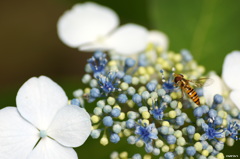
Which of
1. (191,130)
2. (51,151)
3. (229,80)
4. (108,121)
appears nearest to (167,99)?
(191,130)

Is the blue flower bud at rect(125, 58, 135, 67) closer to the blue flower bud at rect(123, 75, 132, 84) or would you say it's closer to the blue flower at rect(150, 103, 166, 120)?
the blue flower bud at rect(123, 75, 132, 84)

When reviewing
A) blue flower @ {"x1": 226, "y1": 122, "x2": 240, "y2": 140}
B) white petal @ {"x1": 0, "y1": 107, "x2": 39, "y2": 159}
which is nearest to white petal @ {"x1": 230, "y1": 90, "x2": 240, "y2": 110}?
blue flower @ {"x1": 226, "y1": 122, "x2": 240, "y2": 140}

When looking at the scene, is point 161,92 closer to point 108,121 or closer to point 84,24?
point 108,121

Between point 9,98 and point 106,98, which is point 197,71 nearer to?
point 106,98

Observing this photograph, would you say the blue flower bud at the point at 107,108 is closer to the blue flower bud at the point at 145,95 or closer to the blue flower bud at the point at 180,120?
the blue flower bud at the point at 145,95

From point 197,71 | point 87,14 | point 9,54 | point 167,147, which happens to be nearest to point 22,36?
point 9,54

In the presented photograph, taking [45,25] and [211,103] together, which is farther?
[45,25]

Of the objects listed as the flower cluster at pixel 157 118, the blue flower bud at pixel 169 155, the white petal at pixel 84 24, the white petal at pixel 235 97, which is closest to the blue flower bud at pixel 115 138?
the flower cluster at pixel 157 118
